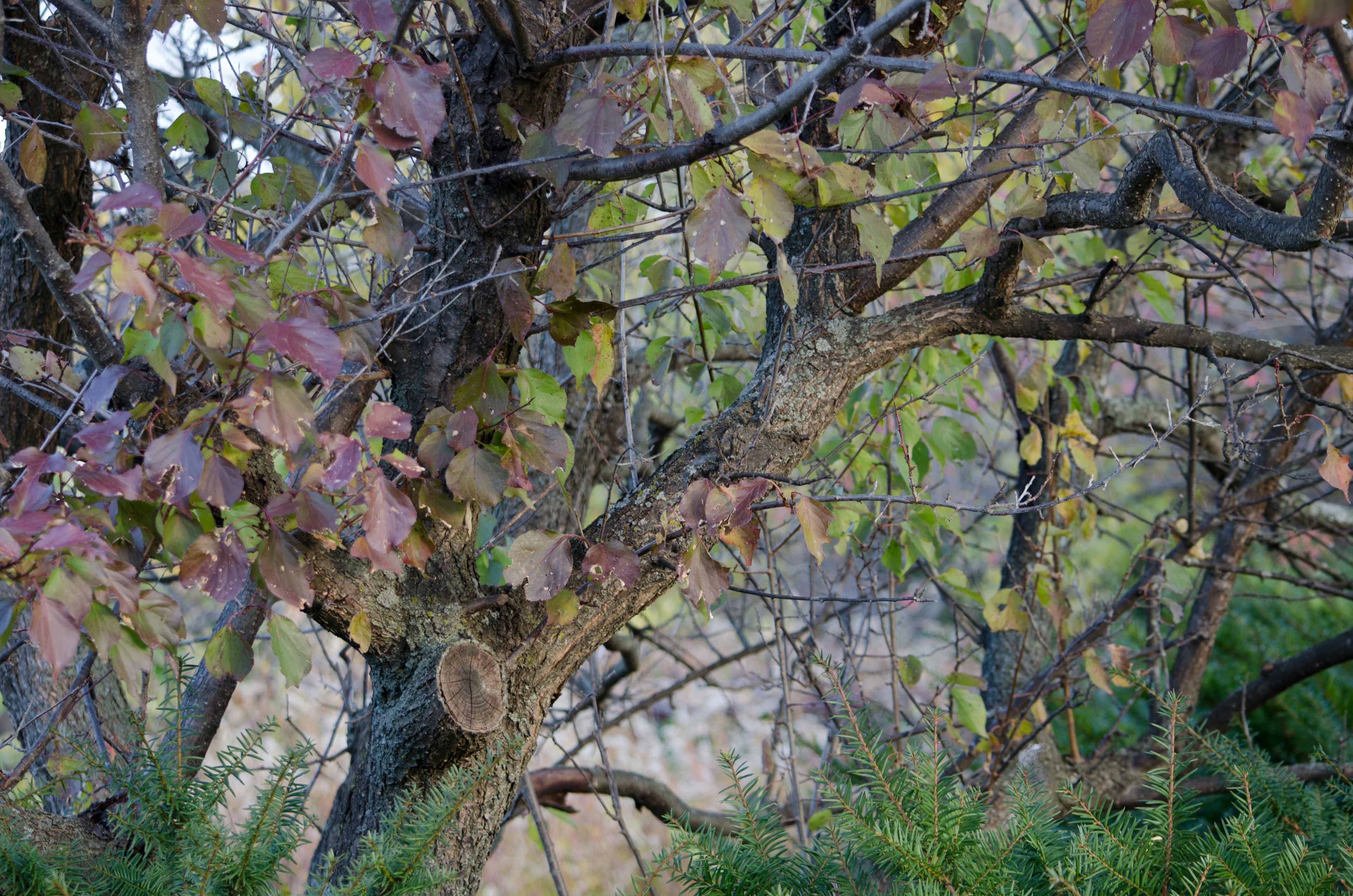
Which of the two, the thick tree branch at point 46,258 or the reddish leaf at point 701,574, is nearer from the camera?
the thick tree branch at point 46,258

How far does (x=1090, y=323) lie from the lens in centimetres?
161

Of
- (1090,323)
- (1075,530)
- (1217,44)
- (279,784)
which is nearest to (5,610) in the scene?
(279,784)

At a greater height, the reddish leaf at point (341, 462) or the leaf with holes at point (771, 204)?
the leaf with holes at point (771, 204)

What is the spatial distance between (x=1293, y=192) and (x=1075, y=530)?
133cm

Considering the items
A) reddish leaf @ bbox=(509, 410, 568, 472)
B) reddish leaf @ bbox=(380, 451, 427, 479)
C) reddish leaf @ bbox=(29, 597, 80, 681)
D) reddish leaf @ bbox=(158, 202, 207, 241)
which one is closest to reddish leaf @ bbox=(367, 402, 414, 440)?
reddish leaf @ bbox=(380, 451, 427, 479)

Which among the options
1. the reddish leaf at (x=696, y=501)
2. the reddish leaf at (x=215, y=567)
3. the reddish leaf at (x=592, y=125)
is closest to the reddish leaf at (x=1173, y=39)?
the reddish leaf at (x=592, y=125)

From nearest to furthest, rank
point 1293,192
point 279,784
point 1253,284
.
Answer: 1. point 279,784
2. point 1293,192
3. point 1253,284

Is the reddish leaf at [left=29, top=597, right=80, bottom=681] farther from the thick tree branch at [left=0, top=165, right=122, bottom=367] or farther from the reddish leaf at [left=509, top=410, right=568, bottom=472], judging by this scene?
the reddish leaf at [left=509, top=410, right=568, bottom=472]

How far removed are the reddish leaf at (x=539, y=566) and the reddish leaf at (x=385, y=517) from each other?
0.20 meters

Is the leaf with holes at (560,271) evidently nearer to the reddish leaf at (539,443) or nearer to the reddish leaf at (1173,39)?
the reddish leaf at (539,443)

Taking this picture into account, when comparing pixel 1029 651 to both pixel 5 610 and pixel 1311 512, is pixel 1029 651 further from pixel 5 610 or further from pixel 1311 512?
pixel 5 610

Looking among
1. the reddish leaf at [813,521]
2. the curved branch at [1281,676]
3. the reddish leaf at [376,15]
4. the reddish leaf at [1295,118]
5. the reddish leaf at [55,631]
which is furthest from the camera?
the curved branch at [1281,676]

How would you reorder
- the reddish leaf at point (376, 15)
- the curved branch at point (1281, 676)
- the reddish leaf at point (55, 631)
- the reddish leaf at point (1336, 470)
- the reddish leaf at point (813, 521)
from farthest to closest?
1. the curved branch at point (1281, 676)
2. the reddish leaf at point (1336, 470)
3. the reddish leaf at point (813, 521)
4. the reddish leaf at point (376, 15)
5. the reddish leaf at point (55, 631)

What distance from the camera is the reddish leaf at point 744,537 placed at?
130 cm
